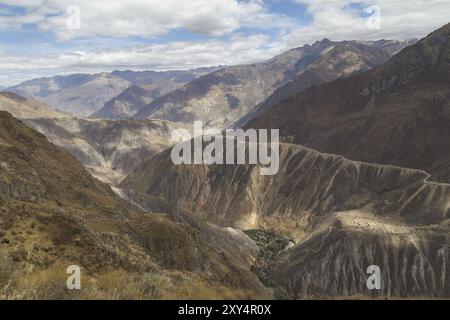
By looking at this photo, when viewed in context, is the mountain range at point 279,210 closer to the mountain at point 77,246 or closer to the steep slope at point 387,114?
the mountain at point 77,246

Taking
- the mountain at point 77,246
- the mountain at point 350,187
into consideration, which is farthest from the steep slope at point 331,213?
the mountain at point 77,246

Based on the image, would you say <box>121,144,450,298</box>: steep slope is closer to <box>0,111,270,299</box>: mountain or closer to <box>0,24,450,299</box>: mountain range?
<box>0,24,450,299</box>: mountain range

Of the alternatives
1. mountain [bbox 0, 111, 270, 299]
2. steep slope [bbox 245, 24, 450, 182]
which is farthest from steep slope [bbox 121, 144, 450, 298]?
mountain [bbox 0, 111, 270, 299]

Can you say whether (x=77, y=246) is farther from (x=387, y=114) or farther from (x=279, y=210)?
(x=387, y=114)

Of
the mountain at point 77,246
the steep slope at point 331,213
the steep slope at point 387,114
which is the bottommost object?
the steep slope at point 331,213

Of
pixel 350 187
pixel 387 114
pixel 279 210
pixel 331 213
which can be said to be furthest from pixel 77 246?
pixel 387 114
